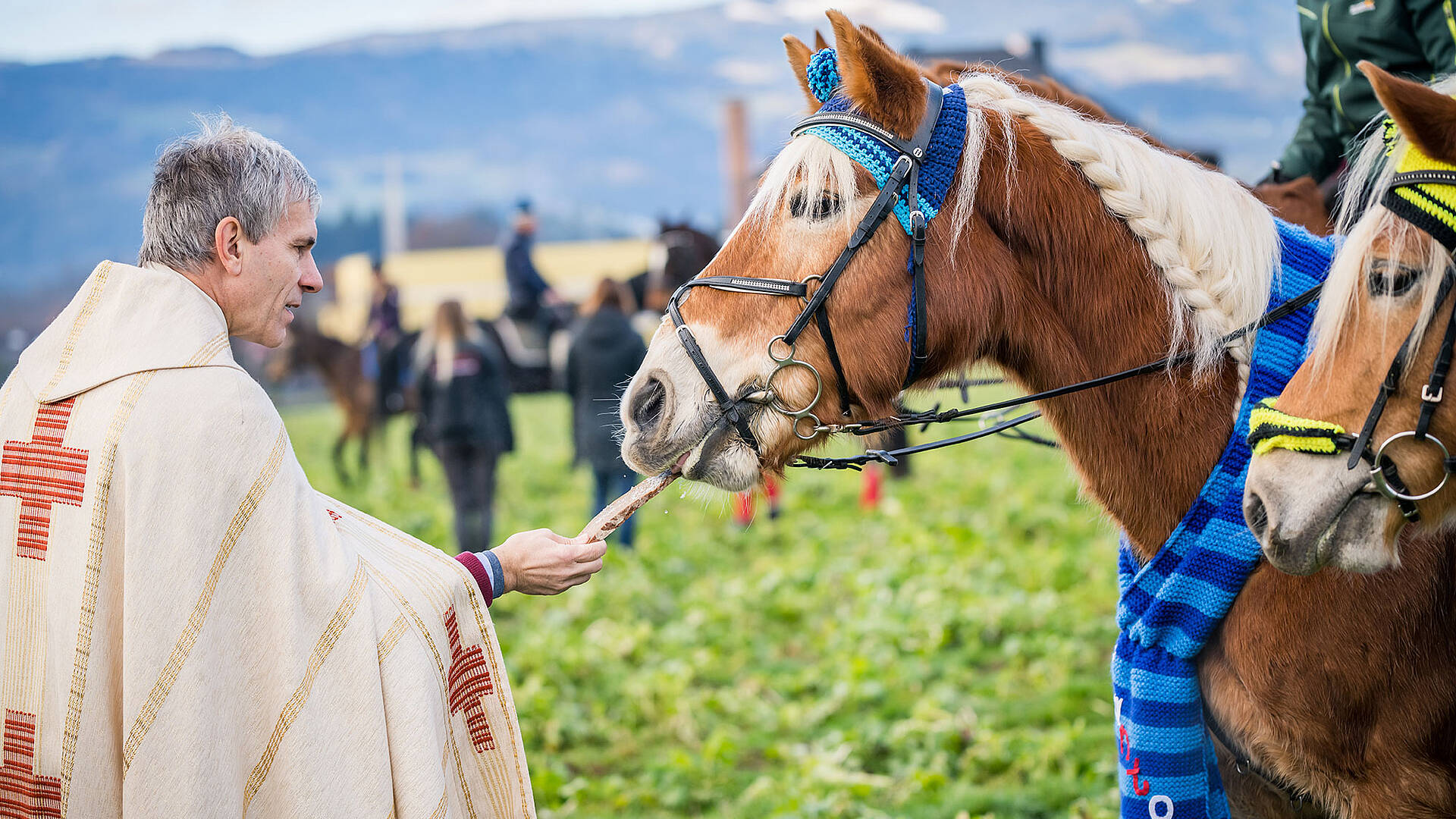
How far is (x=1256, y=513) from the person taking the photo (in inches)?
60.7

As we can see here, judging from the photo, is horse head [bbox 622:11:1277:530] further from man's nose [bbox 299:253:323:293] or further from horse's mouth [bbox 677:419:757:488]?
man's nose [bbox 299:253:323:293]

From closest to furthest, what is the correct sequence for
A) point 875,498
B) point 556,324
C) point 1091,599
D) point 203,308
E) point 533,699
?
point 203,308 < point 533,699 < point 1091,599 < point 875,498 < point 556,324

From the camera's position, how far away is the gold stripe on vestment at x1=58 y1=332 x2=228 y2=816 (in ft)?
4.84

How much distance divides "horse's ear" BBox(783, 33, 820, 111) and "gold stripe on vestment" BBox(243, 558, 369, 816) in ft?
4.66

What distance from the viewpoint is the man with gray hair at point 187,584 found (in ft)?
4.81

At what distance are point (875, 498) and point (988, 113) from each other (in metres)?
7.46

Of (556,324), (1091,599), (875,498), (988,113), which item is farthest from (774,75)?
(988,113)

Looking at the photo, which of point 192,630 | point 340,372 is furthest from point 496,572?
point 340,372

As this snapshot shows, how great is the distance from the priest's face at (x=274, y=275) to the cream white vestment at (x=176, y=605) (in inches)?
2.9

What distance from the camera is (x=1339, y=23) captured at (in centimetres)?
276

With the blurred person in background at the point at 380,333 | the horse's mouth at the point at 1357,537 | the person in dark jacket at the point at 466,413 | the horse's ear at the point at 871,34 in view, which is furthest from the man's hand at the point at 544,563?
the blurred person in background at the point at 380,333

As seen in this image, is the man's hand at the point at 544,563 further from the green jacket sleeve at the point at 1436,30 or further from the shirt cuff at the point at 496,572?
the green jacket sleeve at the point at 1436,30

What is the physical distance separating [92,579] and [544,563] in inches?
29.4

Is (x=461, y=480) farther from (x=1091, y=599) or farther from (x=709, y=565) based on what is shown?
(x=1091, y=599)
